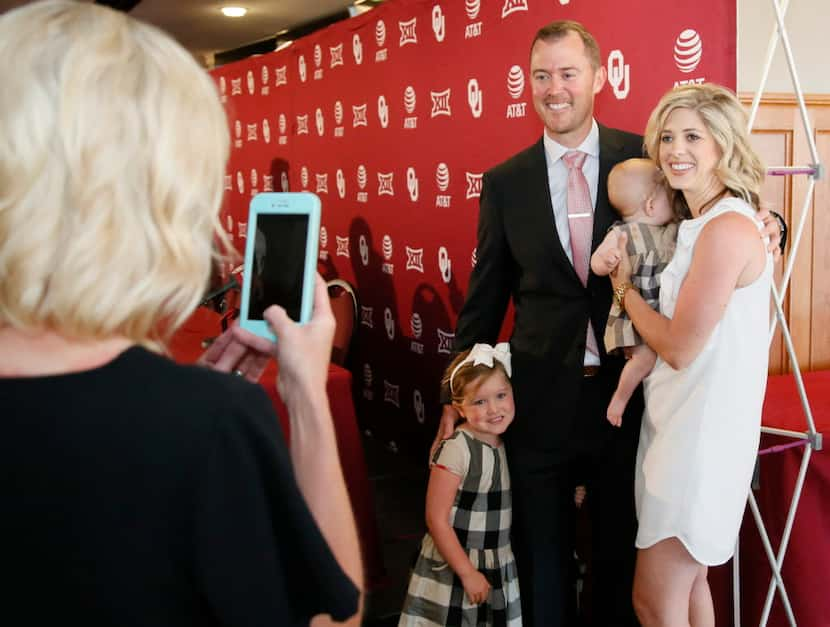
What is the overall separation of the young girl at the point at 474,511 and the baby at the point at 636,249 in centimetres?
43

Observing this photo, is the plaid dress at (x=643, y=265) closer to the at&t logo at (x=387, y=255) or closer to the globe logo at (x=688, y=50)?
the globe logo at (x=688, y=50)

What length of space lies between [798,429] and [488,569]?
100cm

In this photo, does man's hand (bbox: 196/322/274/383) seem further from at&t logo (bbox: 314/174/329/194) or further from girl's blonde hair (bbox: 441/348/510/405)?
at&t logo (bbox: 314/174/329/194)

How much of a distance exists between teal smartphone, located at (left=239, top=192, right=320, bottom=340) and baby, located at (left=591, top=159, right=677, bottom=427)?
3.90 ft

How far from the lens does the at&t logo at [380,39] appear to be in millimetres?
5070

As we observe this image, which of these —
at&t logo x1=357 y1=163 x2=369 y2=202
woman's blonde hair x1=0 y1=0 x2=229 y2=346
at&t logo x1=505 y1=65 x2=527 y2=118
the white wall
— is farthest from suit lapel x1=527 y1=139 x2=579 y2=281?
at&t logo x1=357 y1=163 x2=369 y2=202

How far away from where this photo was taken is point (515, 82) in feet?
12.7

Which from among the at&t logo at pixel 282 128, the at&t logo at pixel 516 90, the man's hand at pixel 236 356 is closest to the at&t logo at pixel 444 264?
the at&t logo at pixel 516 90

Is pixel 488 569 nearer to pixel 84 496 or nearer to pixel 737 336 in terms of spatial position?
pixel 737 336

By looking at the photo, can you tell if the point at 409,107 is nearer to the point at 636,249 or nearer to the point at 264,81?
the point at 264,81

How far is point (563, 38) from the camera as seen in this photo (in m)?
2.57

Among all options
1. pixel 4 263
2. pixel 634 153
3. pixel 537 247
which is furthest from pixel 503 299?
pixel 4 263

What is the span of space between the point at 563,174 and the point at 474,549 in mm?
1140

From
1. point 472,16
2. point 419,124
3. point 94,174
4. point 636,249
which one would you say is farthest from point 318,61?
point 94,174
